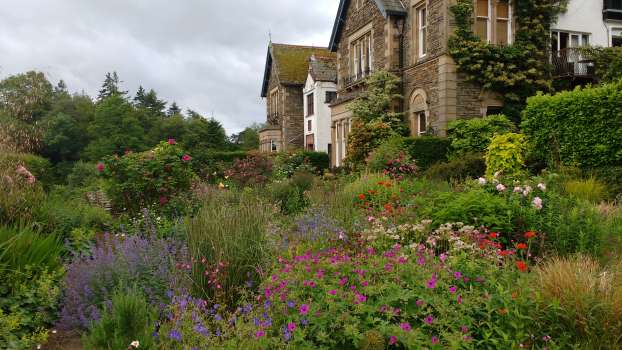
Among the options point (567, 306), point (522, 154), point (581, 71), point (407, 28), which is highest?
point (407, 28)

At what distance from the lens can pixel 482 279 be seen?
3.75 metres

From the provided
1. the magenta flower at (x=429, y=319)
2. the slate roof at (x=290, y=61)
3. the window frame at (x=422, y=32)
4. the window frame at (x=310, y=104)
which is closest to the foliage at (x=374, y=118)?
the window frame at (x=422, y=32)

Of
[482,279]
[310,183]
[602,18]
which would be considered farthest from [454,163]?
[602,18]

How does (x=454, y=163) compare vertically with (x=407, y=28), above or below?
below

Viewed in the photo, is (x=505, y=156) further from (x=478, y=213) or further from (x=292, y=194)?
(x=478, y=213)

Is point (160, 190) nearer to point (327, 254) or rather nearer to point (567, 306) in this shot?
point (327, 254)

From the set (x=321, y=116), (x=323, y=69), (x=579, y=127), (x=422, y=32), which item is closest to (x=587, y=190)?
(x=579, y=127)

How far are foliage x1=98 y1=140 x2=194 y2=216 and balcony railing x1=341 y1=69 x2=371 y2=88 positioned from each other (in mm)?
13339

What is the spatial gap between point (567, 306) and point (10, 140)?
8.37 m

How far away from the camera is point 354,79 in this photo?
77.9ft

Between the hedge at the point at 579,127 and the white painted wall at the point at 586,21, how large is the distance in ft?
24.6

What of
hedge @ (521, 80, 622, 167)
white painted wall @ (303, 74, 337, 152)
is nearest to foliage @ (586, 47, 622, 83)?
hedge @ (521, 80, 622, 167)

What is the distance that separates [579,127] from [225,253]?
1032 cm

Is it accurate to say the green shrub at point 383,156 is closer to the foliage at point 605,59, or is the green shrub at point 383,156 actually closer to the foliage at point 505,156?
the foliage at point 505,156
